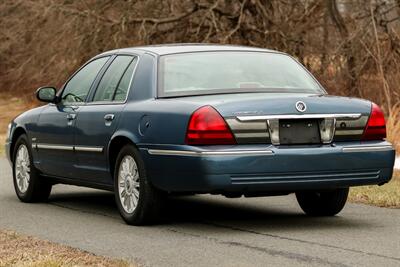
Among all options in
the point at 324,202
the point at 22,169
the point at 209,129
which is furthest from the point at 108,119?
the point at 22,169

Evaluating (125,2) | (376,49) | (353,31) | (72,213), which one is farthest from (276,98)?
(125,2)

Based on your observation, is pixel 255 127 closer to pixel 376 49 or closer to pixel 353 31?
pixel 376 49

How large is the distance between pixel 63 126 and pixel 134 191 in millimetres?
1675

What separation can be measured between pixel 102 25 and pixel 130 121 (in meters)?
15.9

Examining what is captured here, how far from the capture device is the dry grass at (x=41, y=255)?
6754 millimetres

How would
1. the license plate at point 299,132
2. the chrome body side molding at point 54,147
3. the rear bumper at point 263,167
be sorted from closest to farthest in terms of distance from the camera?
the rear bumper at point 263,167, the license plate at point 299,132, the chrome body side molding at point 54,147

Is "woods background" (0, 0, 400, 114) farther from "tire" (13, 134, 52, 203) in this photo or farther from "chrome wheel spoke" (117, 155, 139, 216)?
"chrome wheel spoke" (117, 155, 139, 216)

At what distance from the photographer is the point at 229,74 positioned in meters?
9.02

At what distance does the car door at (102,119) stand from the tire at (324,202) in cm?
181

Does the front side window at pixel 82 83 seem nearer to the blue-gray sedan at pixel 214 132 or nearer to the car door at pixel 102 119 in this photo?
the blue-gray sedan at pixel 214 132

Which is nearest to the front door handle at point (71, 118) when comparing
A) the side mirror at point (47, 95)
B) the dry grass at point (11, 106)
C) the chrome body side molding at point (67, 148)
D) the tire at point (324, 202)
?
the chrome body side molding at point (67, 148)

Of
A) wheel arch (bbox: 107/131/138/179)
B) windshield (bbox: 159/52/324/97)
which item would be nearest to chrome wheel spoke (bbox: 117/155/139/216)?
wheel arch (bbox: 107/131/138/179)

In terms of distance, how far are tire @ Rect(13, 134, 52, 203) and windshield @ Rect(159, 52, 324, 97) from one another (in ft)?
8.01

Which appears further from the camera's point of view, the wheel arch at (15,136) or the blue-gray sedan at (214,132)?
the wheel arch at (15,136)
